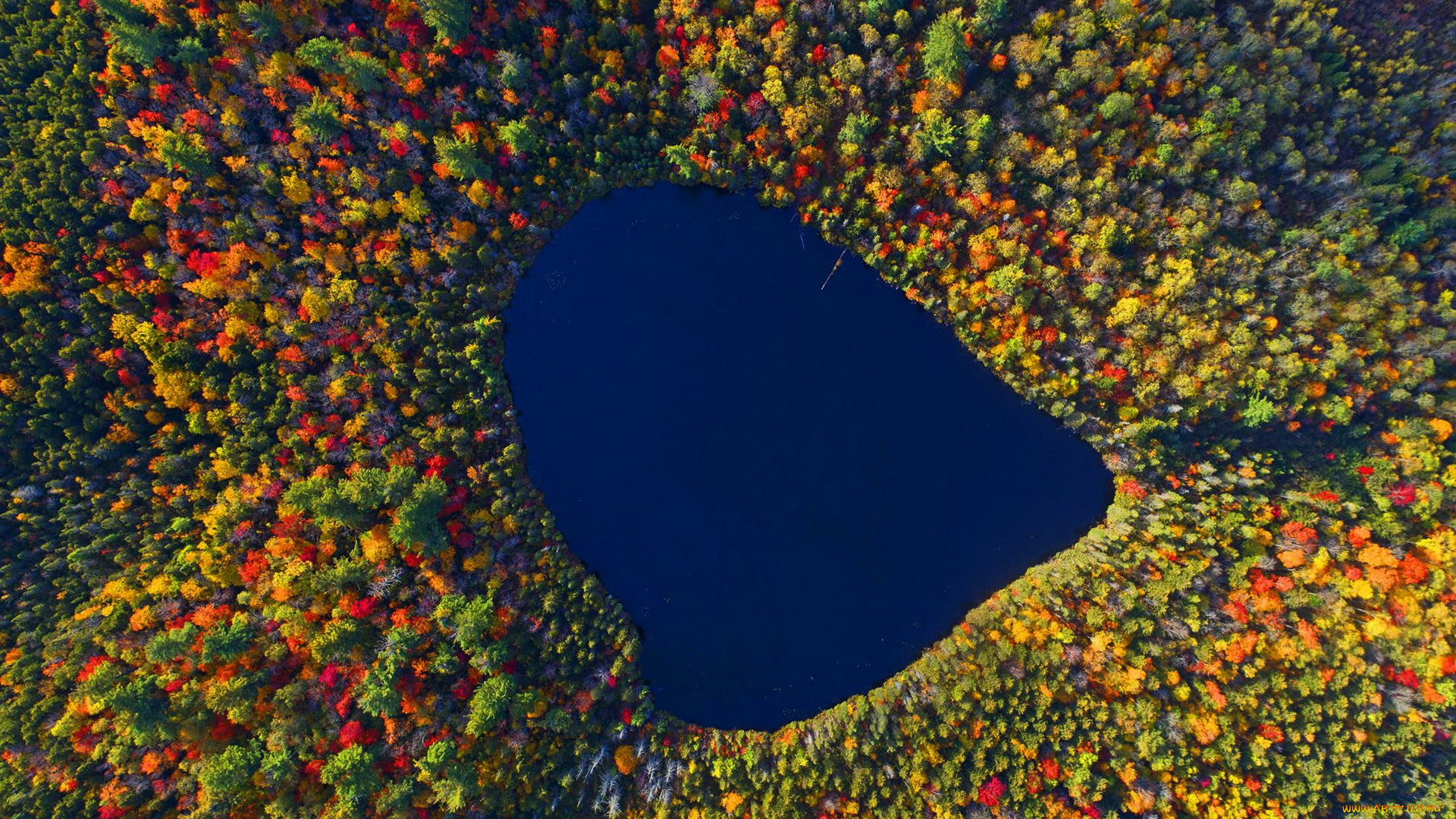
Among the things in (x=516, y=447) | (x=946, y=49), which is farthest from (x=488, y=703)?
(x=946, y=49)

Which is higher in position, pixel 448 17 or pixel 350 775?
pixel 448 17

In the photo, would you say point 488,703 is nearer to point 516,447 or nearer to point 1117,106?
point 516,447

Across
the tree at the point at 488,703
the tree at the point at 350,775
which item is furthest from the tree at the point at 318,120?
the tree at the point at 350,775

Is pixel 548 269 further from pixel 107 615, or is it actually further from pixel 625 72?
pixel 107 615

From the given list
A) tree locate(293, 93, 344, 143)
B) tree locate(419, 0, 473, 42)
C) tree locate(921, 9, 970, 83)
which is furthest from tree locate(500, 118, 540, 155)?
tree locate(921, 9, 970, 83)

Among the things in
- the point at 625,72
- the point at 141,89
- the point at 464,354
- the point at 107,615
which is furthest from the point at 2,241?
the point at 625,72

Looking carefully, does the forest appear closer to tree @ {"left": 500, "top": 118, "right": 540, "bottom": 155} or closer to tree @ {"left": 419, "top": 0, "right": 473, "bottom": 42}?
tree @ {"left": 419, "top": 0, "right": 473, "bottom": 42}
